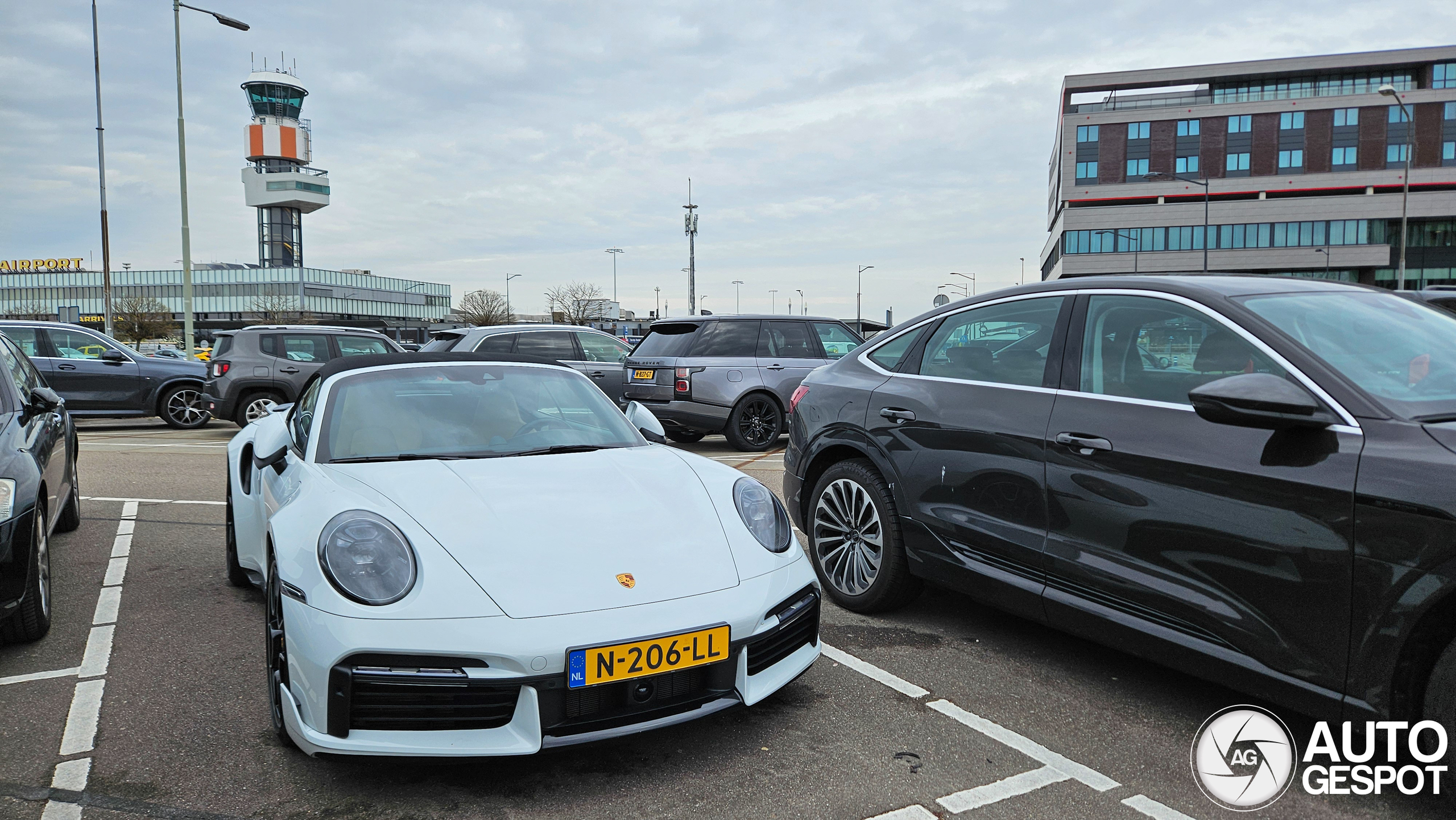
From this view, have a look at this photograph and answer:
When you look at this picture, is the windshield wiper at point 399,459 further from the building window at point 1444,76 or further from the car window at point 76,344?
the building window at point 1444,76

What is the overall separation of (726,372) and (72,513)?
6357 mm

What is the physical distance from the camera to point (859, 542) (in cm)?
436

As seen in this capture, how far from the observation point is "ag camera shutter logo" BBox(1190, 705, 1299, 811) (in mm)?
2730

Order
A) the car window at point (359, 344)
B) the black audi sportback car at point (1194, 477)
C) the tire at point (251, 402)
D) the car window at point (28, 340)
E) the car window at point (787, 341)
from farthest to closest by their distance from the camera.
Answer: the car window at point (359, 344) → the car window at point (28, 340) → the tire at point (251, 402) → the car window at point (787, 341) → the black audi sportback car at point (1194, 477)

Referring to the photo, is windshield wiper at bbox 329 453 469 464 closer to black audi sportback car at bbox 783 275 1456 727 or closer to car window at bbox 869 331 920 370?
black audi sportback car at bbox 783 275 1456 727

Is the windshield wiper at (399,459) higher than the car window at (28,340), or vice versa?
the car window at (28,340)

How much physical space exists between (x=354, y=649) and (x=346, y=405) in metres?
1.50

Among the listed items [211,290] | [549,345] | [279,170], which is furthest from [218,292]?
[549,345]

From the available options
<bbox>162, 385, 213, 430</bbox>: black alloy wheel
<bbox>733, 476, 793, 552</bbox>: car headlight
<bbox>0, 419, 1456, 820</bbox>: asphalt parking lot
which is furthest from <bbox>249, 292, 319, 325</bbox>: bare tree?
<bbox>733, 476, 793, 552</bbox>: car headlight

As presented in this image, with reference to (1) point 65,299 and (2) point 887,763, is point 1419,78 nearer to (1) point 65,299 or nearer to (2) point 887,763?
(2) point 887,763

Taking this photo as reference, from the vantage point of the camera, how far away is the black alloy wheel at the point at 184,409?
14000 mm

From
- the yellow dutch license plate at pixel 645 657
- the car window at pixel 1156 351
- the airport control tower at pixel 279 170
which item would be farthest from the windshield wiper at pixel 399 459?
the airport control tower at pixel 279 170

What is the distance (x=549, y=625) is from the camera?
101 inches

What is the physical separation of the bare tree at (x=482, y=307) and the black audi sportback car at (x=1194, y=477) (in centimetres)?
8659
